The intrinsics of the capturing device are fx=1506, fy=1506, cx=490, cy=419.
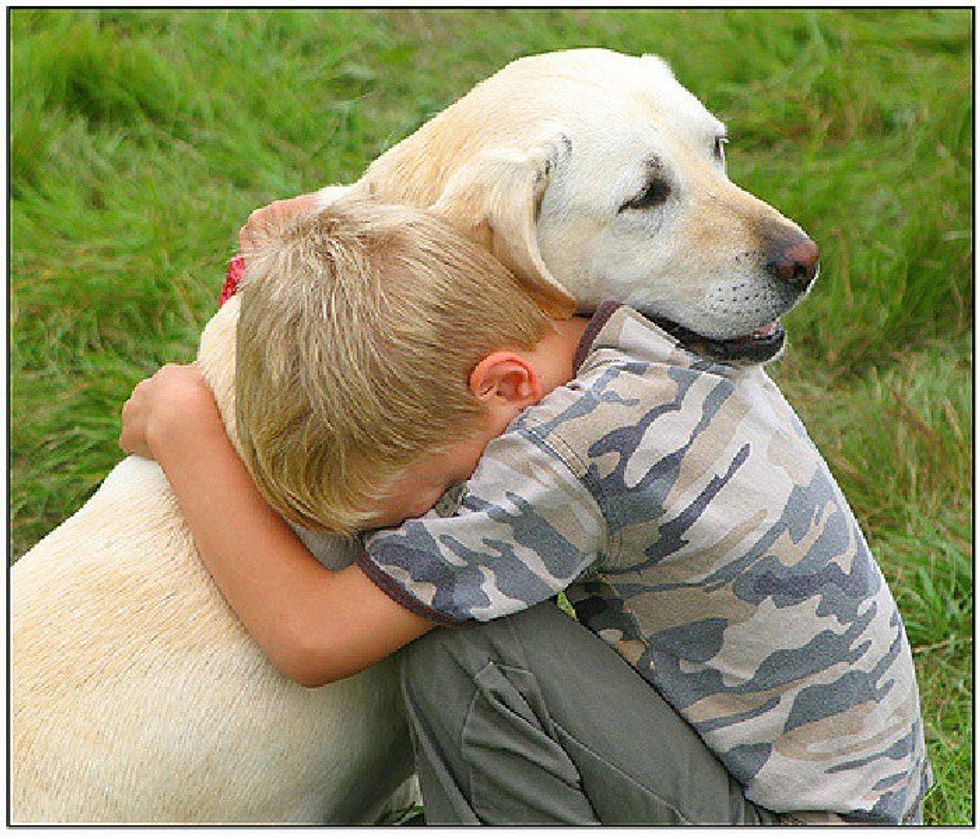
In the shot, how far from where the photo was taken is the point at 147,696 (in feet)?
7.26

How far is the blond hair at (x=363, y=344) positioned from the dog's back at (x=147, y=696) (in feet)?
0.61

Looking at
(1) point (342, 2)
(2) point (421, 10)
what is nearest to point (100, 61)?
(1) point (342, 2)

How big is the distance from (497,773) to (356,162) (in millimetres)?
2677

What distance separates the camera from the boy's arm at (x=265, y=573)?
211 centimetres

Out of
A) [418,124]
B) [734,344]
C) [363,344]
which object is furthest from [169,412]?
[418,124]

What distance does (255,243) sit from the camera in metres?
2.44

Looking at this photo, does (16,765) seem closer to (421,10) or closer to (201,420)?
(201,420)

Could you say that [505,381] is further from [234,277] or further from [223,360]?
[234,277]

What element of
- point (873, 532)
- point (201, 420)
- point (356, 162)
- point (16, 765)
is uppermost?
point (201, 420)

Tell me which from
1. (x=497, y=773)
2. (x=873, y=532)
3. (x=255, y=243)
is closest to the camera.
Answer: (x=497, y=773)

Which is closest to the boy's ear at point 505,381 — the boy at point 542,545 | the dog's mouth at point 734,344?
the boy at point 542,545

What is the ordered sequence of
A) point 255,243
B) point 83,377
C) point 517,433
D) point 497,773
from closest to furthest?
point 517,433
point 497,773
point 255,243
point 83,377

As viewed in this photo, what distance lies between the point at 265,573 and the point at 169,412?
12.2 inches

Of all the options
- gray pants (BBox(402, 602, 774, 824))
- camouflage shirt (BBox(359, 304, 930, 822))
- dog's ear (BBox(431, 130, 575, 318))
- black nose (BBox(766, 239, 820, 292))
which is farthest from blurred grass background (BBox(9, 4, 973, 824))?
dog's ear (BBox(431, 130, 575, 318))
